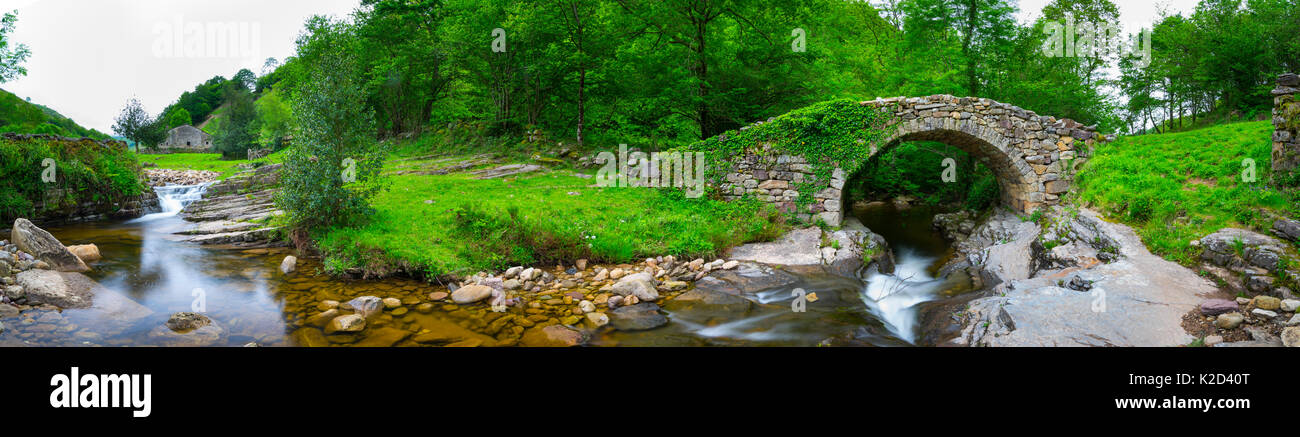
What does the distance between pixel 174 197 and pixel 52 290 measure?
14934 mm

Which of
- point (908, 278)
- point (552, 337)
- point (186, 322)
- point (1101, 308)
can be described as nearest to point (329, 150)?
point (186, 322)

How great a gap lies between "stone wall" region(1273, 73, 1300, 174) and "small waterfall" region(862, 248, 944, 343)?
17.8ft

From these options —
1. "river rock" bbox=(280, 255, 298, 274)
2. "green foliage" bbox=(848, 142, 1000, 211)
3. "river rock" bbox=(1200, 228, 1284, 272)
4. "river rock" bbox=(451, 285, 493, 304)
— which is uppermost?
"green foliage" bbox=(848, 142, 1000, 211)

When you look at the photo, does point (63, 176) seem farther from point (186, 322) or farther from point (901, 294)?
point (901, 294)

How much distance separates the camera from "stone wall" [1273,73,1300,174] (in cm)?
830

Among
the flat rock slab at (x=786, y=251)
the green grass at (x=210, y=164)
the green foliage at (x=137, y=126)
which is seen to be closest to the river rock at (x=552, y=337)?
the flat rock slab at (x=786, y=251)

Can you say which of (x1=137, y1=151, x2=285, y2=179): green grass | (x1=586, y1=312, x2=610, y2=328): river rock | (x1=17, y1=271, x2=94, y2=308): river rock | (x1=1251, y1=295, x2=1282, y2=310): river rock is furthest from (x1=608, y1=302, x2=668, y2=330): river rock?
(x1=137, y1=151, x2=285, y2=179): green grass

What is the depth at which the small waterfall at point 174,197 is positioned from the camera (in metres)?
17.2

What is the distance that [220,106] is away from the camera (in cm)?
7838

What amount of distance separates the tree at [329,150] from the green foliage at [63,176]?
967 cm

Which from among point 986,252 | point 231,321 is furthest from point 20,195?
point 986,252

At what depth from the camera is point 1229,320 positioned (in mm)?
5656

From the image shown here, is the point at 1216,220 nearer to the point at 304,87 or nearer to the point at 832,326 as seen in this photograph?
the point at 832,326

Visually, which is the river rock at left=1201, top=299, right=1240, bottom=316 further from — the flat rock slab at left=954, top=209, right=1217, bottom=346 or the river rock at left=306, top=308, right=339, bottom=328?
the river rock at left=306, top=308, right=339, bottom=328
